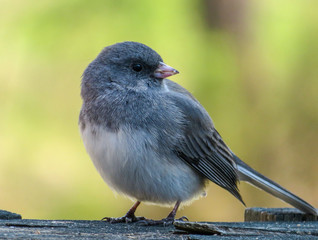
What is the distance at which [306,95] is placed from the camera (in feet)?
16.3

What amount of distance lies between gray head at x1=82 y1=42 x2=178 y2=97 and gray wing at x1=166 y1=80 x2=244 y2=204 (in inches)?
6.8

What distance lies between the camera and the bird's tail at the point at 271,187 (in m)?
3.70

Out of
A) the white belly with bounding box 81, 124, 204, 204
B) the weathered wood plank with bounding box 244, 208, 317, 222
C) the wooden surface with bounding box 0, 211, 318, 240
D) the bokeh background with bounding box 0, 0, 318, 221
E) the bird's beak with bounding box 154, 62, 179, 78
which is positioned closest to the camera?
the wooden surface with bounding box 0, 211, 318, 240

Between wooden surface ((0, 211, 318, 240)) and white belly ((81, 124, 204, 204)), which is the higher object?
white belly ((81, 124, 204, 204))

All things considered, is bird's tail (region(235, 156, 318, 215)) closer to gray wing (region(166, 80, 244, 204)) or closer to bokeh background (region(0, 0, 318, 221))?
gray wing (region(166, 80, 244, 204))

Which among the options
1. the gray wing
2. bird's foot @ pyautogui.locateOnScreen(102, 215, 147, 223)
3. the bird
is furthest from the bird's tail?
bird's foot @ pyautogui.locateOnScreen(102, 215, 147, 223)

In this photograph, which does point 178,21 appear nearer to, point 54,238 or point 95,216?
point 95,216

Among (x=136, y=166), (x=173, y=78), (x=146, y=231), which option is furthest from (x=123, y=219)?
(x=173, y=78)

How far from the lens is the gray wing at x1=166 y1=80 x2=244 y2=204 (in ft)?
12.3

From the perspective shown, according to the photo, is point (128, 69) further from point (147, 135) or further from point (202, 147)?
point (202, 147)

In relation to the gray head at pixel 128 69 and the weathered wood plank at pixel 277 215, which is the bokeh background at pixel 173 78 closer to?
the gray head at pixel 128 69

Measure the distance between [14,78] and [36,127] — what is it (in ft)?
1.35

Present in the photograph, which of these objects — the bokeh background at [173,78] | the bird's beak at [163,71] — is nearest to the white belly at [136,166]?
the bird's beak at [163,71]

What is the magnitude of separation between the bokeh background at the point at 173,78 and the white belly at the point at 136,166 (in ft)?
4.01
